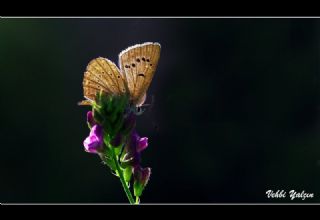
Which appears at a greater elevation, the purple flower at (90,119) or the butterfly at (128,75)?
the butterfly at (128,75)

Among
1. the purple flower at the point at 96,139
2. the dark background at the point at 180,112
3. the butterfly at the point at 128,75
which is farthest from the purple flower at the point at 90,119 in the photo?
the dark background at the point at 180,112

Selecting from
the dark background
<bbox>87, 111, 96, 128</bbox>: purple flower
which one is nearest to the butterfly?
<bbox>87, 111, 96, 128</bbox>: purple flower

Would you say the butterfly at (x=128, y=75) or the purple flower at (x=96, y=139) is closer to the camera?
the purple flower at (x=96, y=139)

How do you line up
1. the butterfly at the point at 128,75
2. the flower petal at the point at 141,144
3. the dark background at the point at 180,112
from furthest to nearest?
the dark background at the point at 180,112
the butterfly at the point at 128,75
the flower petal at the point at 141,144

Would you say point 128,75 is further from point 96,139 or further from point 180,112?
point 180,112

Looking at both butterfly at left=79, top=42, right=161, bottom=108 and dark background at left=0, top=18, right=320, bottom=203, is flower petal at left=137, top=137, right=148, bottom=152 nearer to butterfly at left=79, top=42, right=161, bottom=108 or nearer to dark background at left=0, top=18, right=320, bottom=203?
butterfly at left=79, top=42, right=161, bottom=108

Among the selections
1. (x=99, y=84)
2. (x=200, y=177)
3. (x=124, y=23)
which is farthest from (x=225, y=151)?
(x=99, y=84)

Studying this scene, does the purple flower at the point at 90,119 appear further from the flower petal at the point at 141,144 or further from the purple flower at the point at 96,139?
the flower petal at the point at 141,144
